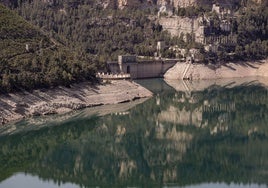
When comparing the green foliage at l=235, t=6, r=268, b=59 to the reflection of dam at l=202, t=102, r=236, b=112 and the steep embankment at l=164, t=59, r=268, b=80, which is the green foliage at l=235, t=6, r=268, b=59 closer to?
the steep embankment at l=164, t=59, r=268, b=80

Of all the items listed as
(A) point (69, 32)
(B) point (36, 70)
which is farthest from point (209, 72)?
(B) point (36, 70)

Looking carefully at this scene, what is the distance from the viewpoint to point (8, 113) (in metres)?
49.1

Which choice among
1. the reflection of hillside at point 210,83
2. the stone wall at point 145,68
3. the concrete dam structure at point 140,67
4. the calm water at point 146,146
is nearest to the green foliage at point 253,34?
the reflection of hillside at point 210,83

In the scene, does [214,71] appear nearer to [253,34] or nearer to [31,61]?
[253,34]

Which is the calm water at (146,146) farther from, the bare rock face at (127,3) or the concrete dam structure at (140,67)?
the bare rock face at (127,3)

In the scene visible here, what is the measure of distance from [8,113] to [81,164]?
39.8ft

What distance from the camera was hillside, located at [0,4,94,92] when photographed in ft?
178

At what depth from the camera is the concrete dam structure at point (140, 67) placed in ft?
254

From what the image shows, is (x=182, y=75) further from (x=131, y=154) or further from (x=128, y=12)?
(x=131, y=154)

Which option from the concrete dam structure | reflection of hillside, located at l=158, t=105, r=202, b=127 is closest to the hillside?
reflection of hillside, located at l=158, t=105, r=202, b=127

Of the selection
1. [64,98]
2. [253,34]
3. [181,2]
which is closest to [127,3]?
[181,2]

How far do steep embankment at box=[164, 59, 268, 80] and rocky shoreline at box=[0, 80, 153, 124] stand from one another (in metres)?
16.2

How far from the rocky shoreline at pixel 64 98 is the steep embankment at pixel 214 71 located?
16.2 meters

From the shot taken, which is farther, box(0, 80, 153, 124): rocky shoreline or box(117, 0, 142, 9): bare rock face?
box(117, 0, 142, 9): bare rock face
